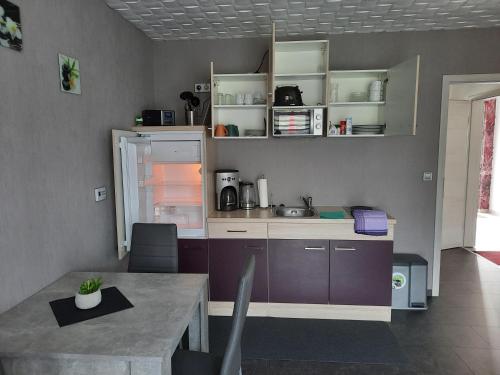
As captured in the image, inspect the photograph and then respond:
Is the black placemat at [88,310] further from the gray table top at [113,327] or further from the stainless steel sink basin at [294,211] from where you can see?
the stainless steel sink basin at [294,211]

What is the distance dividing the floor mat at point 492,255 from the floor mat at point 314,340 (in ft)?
8.24

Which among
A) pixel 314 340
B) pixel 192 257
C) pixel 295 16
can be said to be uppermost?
pixel 295 16

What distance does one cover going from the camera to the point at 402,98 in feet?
8.98

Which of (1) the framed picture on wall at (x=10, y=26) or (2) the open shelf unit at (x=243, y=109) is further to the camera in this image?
(2) the open shelf unit at (x=243, y=109)

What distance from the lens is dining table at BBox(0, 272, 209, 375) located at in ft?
4.04

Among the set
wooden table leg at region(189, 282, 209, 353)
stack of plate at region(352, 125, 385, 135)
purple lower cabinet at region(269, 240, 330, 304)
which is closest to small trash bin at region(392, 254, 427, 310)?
purple lower cabinet at region(269, 240, 330, 304)

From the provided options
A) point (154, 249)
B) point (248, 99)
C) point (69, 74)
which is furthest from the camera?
point (248, 99)

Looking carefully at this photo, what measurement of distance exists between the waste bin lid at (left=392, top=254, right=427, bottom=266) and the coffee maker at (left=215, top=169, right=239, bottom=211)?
158 centimetres

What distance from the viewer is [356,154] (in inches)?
133

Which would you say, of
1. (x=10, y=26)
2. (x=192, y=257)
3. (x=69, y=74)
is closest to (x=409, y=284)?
(x=192, y=257)

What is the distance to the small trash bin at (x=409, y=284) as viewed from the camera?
3.09 metres

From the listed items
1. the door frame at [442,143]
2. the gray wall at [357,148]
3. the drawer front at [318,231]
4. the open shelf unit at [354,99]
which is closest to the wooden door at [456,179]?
the door frame at [442,143]

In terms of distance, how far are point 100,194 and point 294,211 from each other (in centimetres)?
168

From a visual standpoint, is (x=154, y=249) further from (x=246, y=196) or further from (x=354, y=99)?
(x=354, y=99)
